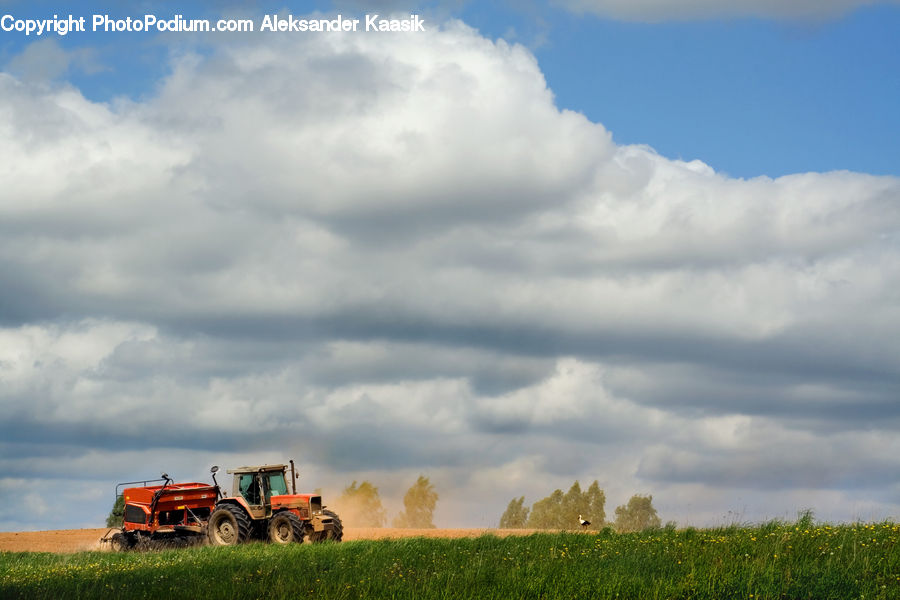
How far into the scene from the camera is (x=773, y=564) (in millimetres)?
17219

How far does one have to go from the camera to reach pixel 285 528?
30.3 metres

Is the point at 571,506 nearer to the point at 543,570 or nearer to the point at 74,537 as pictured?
the point at 74,537

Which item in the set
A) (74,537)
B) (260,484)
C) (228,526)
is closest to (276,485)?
(260,484)

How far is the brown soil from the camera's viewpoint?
32.8 meters

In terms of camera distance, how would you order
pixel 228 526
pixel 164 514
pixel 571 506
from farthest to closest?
pixel 571 506 → pixel 164 514 → pixel 228 526

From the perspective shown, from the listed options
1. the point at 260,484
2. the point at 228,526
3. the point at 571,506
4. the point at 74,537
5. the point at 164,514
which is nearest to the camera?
the point at 228,526

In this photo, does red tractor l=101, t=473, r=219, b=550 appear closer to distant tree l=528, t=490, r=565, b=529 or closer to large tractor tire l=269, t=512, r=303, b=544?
large tractor tire l=269, t=512, r=303, b=544

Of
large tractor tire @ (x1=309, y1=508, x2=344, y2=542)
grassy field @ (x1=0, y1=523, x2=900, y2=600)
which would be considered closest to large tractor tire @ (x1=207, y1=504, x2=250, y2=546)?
large tractor tire @ (x1=309, y1=508, x2=344, y2=542)

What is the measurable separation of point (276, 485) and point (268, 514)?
1.05 meters

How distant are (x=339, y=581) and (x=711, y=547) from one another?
26.5 feet

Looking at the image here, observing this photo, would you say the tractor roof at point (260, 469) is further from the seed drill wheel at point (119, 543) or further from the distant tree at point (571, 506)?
the distant tree at point (571, 506)

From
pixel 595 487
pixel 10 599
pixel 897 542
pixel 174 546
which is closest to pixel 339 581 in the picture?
pixel 10 599

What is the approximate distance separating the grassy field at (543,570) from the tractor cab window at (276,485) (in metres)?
7.60

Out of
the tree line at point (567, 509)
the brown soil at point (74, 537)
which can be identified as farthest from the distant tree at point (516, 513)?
the brown soil at point (74, 537)
